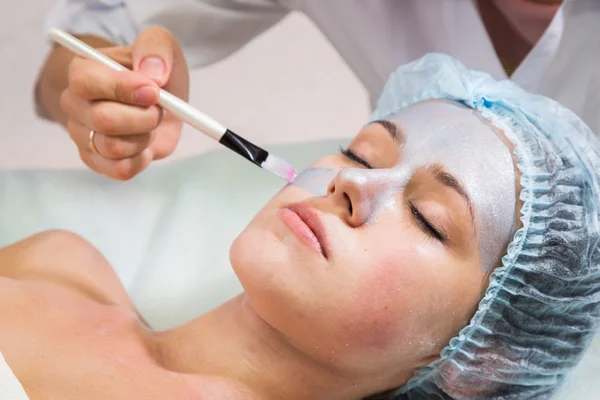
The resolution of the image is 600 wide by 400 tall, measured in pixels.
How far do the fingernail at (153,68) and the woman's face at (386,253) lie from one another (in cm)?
33

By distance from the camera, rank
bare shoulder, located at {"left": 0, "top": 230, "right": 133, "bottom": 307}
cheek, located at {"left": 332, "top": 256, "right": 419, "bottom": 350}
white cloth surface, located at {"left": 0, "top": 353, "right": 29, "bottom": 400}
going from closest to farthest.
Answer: white cloth surface, located at {"left": 0, "top": 353, "right": 29, "bottom": 400} < cheek, located at {"left": 332, "top": 256, "right": 419, "bottom": 350} < bare shoulder, located at {"left": 0, "top": 230, "right": 133, "bottom": 307}

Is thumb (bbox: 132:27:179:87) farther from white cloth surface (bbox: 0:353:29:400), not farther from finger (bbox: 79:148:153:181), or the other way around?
white cloth surface (bbox: 0:353:29:400)

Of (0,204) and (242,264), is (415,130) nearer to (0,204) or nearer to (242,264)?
(242,264)

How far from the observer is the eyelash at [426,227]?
996 mm

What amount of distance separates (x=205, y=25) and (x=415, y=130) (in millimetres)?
819

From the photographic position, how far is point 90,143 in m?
1.18

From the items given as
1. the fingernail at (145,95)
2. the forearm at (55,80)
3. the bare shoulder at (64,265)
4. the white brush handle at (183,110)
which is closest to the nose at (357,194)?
the white brush handle at (183,110)

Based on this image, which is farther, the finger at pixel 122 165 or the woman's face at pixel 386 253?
the finger at pixel 122 165

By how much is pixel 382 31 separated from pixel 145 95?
2.43ft

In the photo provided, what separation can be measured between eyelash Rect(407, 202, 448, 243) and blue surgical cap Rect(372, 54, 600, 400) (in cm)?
11

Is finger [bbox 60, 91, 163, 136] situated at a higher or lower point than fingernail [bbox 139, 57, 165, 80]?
lower

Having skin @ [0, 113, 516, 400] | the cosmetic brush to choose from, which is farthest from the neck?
the cosmetic brush

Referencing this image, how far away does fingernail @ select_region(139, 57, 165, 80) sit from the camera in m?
1.13

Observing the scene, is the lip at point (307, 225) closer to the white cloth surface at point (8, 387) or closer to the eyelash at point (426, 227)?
the eyelash at point (426, 227)
